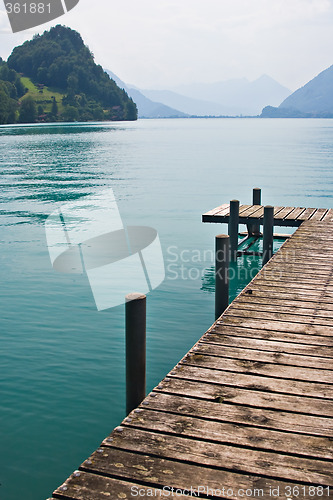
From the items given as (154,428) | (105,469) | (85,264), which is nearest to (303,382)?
(154,428)

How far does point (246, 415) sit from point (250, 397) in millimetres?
340

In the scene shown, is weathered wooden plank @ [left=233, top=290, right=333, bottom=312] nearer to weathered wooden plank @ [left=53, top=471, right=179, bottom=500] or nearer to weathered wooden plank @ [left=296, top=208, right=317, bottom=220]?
weathered wooden plank @ [left=53, top=471, right=179, bottom=500]

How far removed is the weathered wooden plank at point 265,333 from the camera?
632 centimetres

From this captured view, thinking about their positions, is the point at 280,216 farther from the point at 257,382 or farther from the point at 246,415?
the point at 246,415

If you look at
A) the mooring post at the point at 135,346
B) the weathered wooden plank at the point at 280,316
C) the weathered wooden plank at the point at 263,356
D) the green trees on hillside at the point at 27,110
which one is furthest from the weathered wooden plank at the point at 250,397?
the green trees on hillside at the point at 27,110

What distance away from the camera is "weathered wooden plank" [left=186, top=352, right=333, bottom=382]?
5.37 metres

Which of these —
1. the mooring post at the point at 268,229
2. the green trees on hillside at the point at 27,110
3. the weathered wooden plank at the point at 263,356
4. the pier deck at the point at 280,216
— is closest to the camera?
the weathered wooden plank at the point at 263,356

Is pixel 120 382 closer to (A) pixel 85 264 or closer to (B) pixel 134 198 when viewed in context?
(A) pixel 85 264

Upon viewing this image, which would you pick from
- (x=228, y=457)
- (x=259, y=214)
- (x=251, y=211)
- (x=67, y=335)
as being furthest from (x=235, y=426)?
(x=251, y=211)

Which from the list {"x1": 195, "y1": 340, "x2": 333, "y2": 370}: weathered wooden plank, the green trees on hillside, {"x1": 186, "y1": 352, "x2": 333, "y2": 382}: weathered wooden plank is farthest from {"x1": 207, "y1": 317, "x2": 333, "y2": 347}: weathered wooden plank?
the green trees on hillside

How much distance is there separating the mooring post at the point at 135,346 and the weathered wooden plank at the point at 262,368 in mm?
510

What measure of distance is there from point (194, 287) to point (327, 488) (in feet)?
31.5

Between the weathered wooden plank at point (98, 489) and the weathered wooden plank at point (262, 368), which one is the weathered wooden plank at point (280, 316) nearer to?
the weathered wooden plank at point (262, 368)

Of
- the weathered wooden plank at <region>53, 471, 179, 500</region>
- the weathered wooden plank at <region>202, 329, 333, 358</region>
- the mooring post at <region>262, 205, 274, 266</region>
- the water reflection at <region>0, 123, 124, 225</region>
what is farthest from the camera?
the water reflection at <region>0, 123, 124, 225</region>
